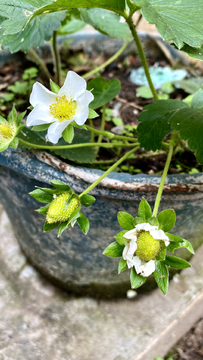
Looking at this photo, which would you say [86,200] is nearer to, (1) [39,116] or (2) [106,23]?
(1) [39,116]

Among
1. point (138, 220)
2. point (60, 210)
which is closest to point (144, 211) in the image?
point (138, 220)

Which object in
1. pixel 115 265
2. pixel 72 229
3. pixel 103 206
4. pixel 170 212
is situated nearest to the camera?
pixel 170 212

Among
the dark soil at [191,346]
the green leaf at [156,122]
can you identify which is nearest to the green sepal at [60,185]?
the green leaf at [156,122]

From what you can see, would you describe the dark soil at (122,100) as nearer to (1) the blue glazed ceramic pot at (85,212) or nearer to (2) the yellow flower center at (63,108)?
(1) the blue glazed ceramic pot at (85,212)

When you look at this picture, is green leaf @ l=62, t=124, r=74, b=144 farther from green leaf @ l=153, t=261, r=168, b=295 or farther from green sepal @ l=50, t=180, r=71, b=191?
green leaf @ l=153, t=261, r=168, b=295

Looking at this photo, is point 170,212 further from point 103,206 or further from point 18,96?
point 18,96

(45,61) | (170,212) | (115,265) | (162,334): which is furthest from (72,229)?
(45,61)
